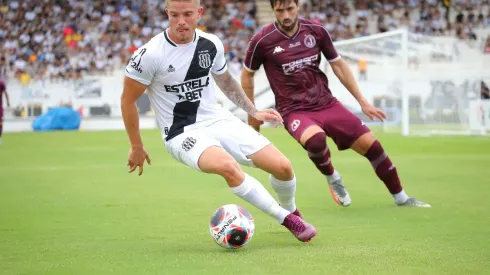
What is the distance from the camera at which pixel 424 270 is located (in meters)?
5.61

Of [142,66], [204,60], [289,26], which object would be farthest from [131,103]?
[289,26]

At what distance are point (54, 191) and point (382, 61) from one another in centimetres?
1585

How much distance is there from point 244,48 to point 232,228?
34036 mm

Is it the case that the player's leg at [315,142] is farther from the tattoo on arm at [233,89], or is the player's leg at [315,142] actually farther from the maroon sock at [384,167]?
the tattoo on arm at [233,89]

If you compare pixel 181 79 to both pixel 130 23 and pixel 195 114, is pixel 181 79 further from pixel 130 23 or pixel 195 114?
pixel 130 23

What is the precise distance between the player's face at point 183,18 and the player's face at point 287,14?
233cm

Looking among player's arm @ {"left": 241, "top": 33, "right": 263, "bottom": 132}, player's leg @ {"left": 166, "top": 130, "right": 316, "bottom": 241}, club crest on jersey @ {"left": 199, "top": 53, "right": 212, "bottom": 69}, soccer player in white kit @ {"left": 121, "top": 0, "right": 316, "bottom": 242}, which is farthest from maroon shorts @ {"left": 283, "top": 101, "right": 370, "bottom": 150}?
player's leg @ {"left": 166, "top": 130, "right": 316, "bottom": 241}

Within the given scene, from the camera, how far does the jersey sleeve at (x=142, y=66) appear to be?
6.98 metres

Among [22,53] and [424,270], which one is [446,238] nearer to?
[424,270]

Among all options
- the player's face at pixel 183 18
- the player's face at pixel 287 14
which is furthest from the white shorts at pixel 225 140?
the player's face at pixel 287 14

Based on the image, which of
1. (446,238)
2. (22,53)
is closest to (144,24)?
(22,53)

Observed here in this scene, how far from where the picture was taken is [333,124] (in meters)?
9.66

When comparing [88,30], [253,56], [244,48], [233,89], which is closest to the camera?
[233,89]

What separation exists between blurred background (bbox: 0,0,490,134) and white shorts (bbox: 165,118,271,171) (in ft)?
56.0
